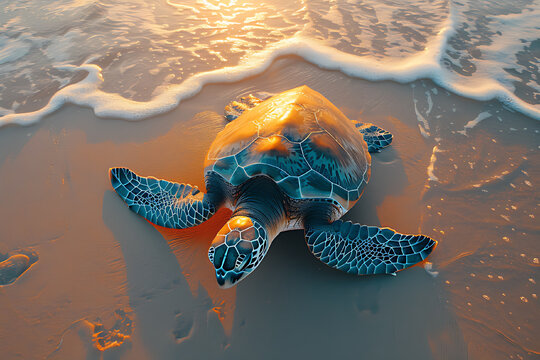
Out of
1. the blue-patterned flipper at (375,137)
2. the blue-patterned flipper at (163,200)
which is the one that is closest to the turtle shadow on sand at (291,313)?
the blue-patterned flipper at (163,200)

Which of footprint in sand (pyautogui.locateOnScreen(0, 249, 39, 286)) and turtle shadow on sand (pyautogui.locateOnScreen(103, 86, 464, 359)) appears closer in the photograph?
turtle shadow on sand (pyautogui.locateOnScreen(103, 86, 464, 359))

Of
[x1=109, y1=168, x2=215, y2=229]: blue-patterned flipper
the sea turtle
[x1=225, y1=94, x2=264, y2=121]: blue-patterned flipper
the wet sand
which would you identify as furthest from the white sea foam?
the sea turtle

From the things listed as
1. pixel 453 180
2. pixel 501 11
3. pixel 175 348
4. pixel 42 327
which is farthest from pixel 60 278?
pixel 501 11

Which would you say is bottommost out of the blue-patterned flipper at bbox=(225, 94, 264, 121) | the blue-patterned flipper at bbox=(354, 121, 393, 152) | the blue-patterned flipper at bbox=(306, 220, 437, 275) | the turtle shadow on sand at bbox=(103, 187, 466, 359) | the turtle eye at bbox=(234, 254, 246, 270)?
the turtle shadow on sand at bbox=(103, 187, 466, 359)

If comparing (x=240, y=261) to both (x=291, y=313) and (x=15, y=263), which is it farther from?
(x=15, y=263)

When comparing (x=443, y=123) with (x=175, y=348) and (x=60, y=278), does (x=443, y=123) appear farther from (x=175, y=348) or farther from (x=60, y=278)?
(x=60, y=278)

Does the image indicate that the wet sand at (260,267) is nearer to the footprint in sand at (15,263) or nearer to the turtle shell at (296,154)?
the footprint in sand at (15,263)

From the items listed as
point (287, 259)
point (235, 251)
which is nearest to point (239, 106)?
point (287, 259)

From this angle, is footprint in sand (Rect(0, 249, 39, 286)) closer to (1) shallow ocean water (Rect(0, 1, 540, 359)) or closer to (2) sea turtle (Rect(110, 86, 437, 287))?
(1) shallow ocean water (Rect(0, 1, 540, 359))
